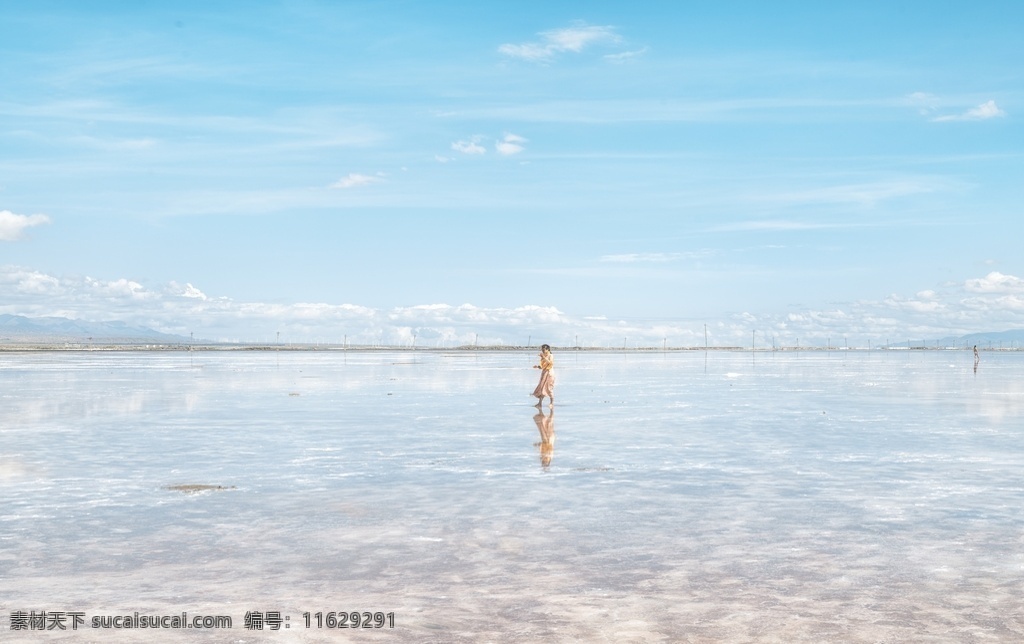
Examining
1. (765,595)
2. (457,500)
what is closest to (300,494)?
(457,500)

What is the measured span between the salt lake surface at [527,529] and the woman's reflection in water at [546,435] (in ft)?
0.72

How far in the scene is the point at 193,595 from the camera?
8336mm

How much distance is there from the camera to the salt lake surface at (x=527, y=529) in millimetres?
7781

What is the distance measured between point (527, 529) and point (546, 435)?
1107 centimetres

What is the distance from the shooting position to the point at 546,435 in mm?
22312

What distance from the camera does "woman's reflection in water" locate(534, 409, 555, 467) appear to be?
18.3 m

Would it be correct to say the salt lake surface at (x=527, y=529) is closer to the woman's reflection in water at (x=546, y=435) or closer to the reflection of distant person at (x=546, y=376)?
the woman's reflection in water at (x=546, y=435)

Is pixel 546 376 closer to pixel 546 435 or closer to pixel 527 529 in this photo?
pixel 546 435

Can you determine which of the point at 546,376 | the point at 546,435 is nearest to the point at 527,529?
the point at 546,435

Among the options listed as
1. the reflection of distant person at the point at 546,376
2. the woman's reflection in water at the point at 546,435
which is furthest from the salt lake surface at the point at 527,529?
the reflection of distant person at the point at 546,376

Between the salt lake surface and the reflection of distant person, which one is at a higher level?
the reflection of distant person

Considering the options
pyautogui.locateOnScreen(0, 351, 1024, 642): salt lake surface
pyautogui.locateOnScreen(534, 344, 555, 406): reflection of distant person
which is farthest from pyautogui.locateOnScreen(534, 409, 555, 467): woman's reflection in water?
pyautogui.locateOnScreen(534, 344, 555, 406): reflection of distant person

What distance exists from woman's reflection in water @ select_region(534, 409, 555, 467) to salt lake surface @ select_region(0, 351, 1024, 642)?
8.6 inches

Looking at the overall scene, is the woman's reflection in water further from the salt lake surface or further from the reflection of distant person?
the reflection of distant person
